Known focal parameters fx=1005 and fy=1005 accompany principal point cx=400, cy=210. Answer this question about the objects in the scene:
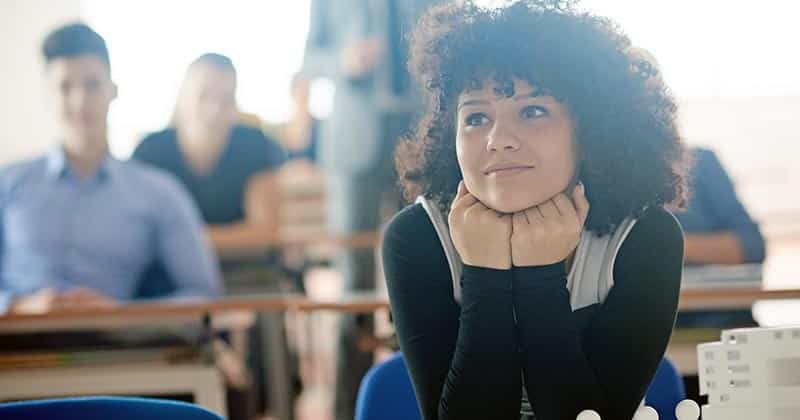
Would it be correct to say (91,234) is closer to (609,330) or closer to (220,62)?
(220,62)

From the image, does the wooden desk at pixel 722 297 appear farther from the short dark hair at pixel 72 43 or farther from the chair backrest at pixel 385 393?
the short dark hair at pixel 72 43

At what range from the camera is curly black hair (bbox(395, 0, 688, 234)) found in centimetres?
85

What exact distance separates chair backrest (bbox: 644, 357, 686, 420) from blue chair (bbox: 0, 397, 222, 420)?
1.62ft

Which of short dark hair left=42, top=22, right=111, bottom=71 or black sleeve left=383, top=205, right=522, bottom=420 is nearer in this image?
black sleeve left=383, top=205, right=522, bottom=420

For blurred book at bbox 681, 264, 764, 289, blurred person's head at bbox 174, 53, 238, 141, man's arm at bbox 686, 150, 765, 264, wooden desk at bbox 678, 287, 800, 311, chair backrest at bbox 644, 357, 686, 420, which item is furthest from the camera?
blurred person's head at bbox 174, 53, 238, 141

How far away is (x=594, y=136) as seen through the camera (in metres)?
0.85

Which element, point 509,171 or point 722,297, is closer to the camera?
point 509,171

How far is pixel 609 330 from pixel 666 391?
36 cm

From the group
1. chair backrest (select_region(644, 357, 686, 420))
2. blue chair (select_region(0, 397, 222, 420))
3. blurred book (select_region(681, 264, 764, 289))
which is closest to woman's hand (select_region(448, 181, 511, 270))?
chair backrest (select_region(644, 357, 686, 420))

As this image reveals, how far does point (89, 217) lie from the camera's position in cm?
259

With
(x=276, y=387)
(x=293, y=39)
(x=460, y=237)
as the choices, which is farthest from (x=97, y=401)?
(x=293, y=39)

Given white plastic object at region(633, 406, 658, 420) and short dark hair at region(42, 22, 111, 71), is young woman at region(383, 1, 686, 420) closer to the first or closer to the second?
white plastic object at region(633, 406, 658, 420)

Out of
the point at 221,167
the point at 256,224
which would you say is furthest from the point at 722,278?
the point at 221,167

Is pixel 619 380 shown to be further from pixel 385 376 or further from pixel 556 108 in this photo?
pixel 385 376
